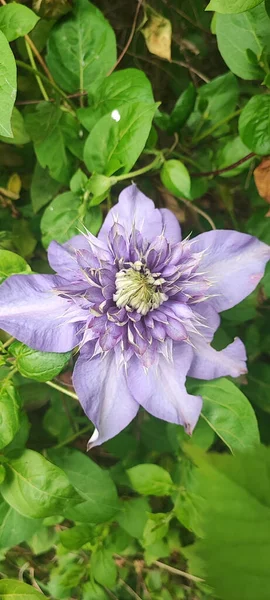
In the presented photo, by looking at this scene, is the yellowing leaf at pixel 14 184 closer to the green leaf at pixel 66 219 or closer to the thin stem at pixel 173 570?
the green leaf at pixel 66 219

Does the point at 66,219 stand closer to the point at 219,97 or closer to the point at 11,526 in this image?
the point at 219,97

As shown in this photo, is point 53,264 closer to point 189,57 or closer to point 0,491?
point 0,491

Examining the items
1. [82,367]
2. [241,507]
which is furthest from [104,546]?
[241,507]

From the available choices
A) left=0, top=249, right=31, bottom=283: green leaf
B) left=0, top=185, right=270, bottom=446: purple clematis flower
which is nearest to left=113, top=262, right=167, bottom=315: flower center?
left=0, top=185, right=270, bottom=446: purple clematis flower

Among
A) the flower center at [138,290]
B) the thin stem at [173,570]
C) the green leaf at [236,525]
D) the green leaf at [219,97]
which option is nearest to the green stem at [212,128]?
the green leaf at [219,97]

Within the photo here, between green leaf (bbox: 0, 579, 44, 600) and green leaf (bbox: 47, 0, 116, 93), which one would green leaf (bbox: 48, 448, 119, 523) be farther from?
green leaf (bbox: 47, 0, 116, 93)

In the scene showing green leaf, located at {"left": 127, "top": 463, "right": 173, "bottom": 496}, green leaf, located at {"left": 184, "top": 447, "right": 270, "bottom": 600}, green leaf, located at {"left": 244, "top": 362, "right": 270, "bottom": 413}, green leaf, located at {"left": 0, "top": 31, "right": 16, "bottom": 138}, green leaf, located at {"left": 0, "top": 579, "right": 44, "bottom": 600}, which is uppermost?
green leaf, located at {"left": 0, "top": 31, "right": 16, "bottom": 138}

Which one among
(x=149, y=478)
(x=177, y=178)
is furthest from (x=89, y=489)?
(x=177, y=178)
